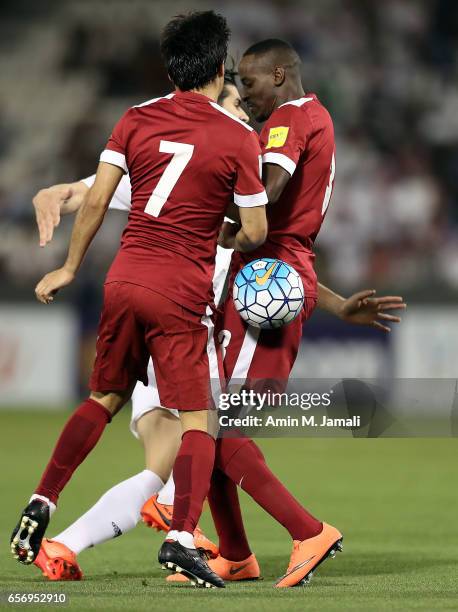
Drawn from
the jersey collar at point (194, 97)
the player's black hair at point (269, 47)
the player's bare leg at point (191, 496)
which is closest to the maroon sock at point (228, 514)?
the player's bare leg at point (191, 496)

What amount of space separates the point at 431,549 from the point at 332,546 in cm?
141

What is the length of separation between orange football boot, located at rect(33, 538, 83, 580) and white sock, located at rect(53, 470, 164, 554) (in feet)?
0.17

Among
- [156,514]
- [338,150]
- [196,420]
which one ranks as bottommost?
[338,150]

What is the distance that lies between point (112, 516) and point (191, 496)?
725 millimetres

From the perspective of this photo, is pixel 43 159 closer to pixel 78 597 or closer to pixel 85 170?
pixel 85 170

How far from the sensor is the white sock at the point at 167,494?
5852mm

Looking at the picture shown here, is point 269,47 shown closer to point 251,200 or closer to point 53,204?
point 251,200

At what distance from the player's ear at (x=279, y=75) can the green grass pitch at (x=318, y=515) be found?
209 cm

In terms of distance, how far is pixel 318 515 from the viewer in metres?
7.55

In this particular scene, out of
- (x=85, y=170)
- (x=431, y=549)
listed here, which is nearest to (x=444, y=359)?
(x=85, y=170)

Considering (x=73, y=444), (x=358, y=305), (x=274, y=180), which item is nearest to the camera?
(x=73, y=444)

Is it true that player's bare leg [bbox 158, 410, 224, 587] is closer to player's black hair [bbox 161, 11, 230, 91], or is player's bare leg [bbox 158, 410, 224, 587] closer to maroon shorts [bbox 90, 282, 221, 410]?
maroon shorts [bbox 90, 282, 221, 410]

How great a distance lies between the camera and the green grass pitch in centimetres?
449

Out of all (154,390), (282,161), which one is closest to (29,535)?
(154,390)
